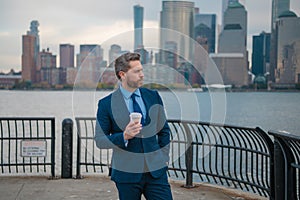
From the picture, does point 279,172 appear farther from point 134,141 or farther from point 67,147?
point 67,147

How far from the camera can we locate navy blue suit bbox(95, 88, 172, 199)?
4.20 metres

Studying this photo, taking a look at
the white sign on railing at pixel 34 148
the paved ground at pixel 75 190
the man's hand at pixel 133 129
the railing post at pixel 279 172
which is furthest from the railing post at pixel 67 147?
the man's hand at pixel 133 129

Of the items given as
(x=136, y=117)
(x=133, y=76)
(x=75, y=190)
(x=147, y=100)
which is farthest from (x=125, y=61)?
(x=75, y=190)

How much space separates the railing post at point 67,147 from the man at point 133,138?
15.2 ft

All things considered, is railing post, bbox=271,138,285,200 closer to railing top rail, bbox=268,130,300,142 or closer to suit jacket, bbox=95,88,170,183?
railing top rail, bbox=268,130,300,142

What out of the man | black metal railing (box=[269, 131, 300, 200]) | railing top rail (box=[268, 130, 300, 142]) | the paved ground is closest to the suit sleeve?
the man

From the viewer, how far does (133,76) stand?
13.8ft

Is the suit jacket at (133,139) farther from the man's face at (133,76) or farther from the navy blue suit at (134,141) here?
the man's face at (133,76)

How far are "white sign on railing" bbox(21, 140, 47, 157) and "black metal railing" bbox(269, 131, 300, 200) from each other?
188 inches

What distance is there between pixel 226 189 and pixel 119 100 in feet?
15.0

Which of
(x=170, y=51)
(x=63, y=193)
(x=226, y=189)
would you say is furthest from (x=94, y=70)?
(x=226, y=189)

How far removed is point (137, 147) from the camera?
420cm

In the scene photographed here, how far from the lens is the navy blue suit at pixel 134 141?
4.20m

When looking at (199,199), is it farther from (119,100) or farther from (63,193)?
(119,100)
